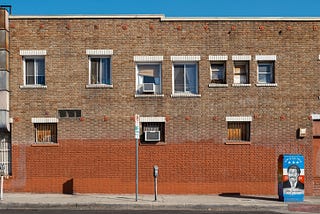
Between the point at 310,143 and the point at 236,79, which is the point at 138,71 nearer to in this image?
the point at 236,79

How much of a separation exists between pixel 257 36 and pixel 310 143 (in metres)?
4.61

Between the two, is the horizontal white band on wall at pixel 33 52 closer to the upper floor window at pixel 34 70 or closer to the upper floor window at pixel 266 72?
the upper floor window at pixel 34 70

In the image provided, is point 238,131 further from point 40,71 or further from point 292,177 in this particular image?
point 40,71

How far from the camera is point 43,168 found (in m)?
19.2

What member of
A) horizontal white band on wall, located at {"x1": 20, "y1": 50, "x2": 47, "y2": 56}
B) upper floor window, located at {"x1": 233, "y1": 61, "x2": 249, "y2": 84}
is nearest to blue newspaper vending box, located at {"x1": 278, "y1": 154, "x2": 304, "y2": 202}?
upper floor window, located at {"x1": 233, "y1": 61, "x2": 249, "y2": 84}

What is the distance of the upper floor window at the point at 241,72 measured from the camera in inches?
769

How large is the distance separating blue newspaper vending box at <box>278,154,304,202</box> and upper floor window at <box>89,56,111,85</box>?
7.38 meters

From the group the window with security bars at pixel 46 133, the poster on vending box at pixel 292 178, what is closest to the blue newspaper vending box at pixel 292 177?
the poster on vending box at pixel 292 178

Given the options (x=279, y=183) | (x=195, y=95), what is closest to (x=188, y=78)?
(x=195, y=95)

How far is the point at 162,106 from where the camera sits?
63.2 feet

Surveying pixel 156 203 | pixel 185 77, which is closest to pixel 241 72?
pixel 185 77

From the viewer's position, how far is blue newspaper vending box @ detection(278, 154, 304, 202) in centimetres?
1711

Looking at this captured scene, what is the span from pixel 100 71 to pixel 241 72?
5.55 metres

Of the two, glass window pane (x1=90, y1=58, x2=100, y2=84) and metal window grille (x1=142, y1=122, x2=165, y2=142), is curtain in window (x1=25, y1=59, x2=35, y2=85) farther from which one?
metal window grille (x1=142, y1=122, x2=165, y2=142)
